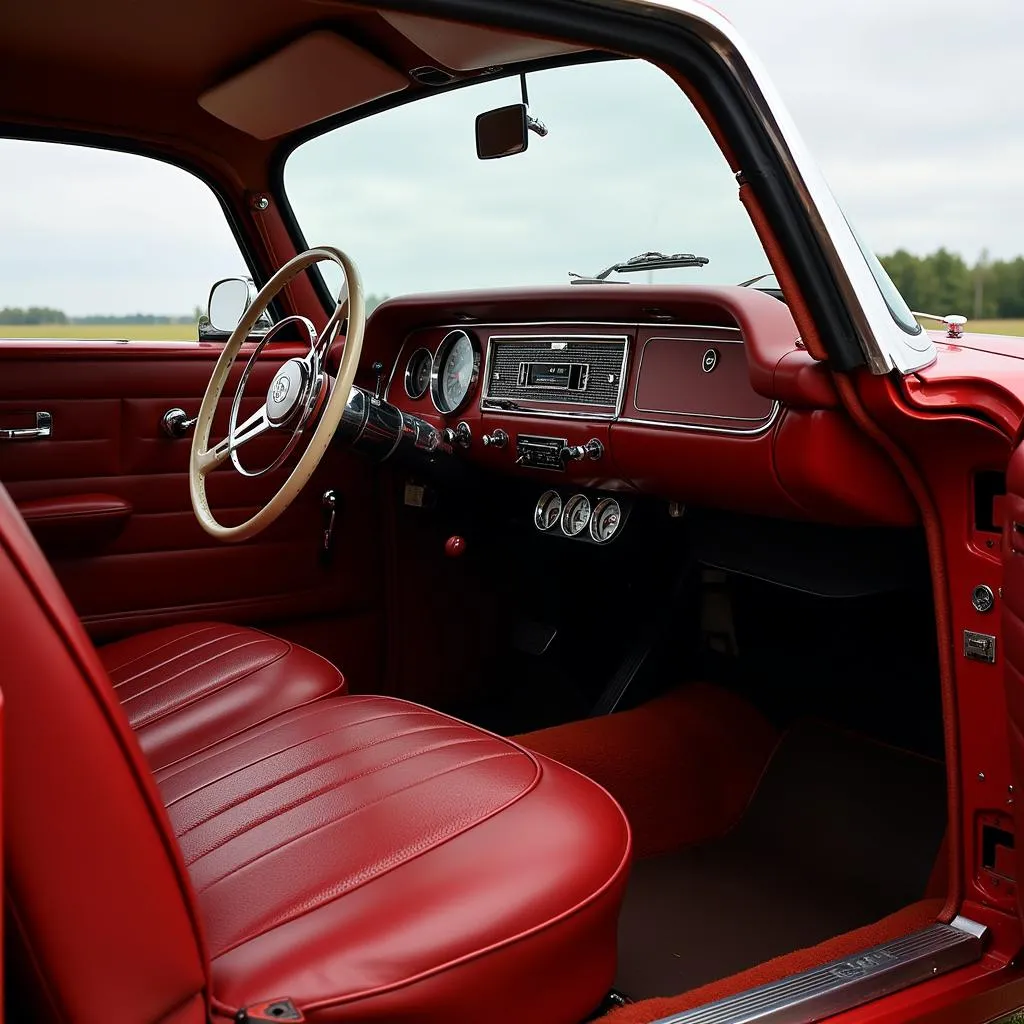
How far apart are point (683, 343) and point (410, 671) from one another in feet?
4.23

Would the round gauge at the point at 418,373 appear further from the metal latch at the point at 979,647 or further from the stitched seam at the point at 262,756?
the metal latch at the point at 979,647

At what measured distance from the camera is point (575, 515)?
106 inches

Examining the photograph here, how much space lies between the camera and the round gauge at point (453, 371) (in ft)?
9.15

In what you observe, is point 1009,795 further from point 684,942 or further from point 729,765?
point 729,765

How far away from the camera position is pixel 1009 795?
1673mm

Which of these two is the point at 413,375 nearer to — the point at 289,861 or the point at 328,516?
the point at 328,516

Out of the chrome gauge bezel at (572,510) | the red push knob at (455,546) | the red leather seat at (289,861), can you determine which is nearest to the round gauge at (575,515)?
the chrome gauge bezel at (572,510)

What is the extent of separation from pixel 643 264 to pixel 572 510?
2.02ft

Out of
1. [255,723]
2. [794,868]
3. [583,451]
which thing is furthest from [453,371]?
[794,868]

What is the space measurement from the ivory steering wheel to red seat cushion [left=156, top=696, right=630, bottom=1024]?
46 cm

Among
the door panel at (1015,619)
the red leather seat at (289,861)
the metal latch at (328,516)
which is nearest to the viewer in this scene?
the red leather seat at (289,861)

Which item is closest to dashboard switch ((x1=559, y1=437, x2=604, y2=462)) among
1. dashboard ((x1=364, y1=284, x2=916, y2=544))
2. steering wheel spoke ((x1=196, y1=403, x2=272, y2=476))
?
dashboard ((x1=364, y1=284, x2=916, y2=544))

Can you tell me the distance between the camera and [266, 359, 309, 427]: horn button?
210 centimetres

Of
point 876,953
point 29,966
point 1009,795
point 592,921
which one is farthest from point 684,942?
point 29,966
